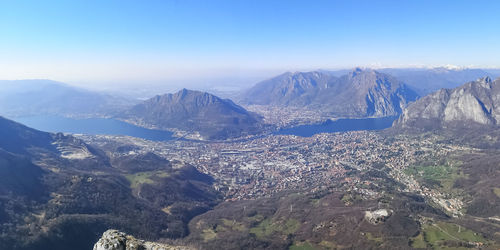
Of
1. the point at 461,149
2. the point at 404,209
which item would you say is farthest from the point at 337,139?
the point at 404,209

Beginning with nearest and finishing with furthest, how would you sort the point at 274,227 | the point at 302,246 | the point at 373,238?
1. the point at 373,238
2. the point at 302,246
3. the point at 274,227

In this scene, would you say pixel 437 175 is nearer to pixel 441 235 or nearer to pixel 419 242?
pixel 441 235

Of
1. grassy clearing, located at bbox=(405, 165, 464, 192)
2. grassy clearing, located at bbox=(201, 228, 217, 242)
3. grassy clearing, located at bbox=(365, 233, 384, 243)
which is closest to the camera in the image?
grassy clearing, located at bbox=(365, 233, 384, 243)

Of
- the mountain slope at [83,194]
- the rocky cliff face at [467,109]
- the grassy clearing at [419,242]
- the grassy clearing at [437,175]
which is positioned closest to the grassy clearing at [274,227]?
the mountain slope at [83,194]

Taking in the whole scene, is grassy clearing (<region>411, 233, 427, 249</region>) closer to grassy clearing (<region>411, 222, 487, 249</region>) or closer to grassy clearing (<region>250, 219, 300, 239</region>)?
grassy clearing (<region>411, 222, 487, 249</region>)

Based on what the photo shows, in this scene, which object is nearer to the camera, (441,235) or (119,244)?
(119,244)

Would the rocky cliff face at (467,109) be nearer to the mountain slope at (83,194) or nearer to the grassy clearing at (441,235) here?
the grassy clearing at (441,235)

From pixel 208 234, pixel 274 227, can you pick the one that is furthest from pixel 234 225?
pixel 274 227

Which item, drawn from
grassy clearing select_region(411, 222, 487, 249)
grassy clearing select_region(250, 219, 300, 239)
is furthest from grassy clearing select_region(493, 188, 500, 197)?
grassy clearing select_region(250, 219, 300, 239)
